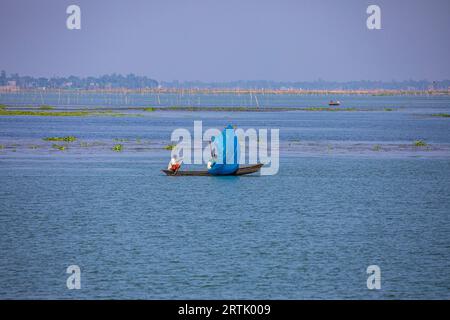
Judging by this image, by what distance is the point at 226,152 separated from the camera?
5466cm

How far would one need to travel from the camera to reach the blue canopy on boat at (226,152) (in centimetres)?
5381

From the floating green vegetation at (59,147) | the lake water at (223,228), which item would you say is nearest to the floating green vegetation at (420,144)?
the lake water at (223,228)

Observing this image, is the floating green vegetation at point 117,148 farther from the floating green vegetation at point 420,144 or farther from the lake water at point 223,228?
the floating green vegetation at point 420,144

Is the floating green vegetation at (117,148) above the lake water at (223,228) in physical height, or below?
above

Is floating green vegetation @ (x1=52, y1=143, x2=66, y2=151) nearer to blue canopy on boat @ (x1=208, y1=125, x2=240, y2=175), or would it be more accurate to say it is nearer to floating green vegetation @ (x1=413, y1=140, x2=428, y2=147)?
blue canopy on boat @ (x1=208, y1=125, x2=240, y2=175)

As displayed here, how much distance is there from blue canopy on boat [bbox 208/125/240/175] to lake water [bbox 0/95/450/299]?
819 millimetres

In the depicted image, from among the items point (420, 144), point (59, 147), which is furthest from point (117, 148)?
point (420, 144)

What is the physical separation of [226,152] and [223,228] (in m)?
15.8

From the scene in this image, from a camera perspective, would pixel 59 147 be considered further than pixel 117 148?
Yes

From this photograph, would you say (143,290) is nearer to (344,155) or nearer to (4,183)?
(4,183)

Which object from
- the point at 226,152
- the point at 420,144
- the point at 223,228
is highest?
the point at 226,152

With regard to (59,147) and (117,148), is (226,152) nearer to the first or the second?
(117,148)

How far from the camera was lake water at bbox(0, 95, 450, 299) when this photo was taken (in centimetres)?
2923

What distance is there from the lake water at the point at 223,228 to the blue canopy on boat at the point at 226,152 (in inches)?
32.2
